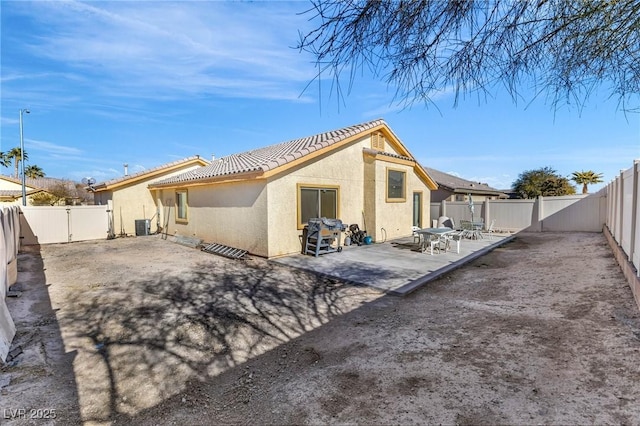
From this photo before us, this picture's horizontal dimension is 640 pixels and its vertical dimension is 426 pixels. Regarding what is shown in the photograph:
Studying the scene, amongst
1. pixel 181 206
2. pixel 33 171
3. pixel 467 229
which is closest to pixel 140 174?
pixel 181 206

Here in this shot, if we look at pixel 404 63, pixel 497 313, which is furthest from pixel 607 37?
pixel 497 313

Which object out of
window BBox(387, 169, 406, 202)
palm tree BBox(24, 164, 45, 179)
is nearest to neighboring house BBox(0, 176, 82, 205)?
palm tree BBox(24, 164, 45, 179)

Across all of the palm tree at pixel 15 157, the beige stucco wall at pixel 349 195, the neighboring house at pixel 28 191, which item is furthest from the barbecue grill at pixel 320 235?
the palm tree at pixel 15 157

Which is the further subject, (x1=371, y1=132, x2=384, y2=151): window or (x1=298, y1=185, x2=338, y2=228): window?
(x1=371, y1=132, x2=384, y2=151): window

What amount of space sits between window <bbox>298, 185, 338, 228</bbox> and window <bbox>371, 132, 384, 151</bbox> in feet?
10.6

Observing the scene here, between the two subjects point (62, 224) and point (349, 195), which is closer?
point (349, 195)

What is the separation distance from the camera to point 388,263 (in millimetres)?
9078

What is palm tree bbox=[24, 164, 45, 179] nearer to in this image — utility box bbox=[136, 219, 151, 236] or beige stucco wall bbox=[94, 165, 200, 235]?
beige stucco wall bbox=[94, 165, 200, 235]

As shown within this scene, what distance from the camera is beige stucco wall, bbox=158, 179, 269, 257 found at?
396 inches

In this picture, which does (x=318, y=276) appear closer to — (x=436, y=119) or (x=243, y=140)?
(x=436, y=119)

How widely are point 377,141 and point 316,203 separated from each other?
464 cm

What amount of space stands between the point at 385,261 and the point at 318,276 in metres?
2.48

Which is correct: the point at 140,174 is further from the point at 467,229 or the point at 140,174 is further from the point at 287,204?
the point at 467,229

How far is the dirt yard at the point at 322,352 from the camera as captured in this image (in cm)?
277
